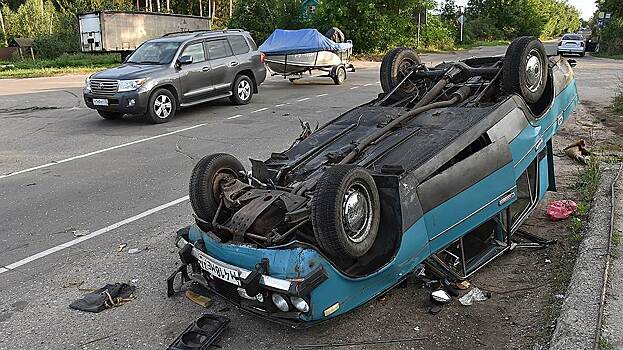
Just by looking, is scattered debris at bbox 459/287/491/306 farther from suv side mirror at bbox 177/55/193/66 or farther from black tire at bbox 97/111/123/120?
black tire at bbox 97/111/123/120

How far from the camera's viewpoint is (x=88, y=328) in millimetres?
4070

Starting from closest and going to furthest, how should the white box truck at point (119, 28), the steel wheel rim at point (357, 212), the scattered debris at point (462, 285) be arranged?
the steel wheel rim at point (357, 212) < the scattered debris at point (462, 285) < the white box truck at point (119, 28)

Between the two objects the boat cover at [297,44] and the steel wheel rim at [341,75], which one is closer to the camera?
the boat cover at [297,44]

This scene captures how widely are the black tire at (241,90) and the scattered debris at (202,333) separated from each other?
10.8 m

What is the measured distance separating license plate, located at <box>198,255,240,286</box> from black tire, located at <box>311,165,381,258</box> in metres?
0.59

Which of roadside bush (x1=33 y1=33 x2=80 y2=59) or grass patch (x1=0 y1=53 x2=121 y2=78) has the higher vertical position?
roadside bush (x1=33 y1=33 x2=80 y2=59)

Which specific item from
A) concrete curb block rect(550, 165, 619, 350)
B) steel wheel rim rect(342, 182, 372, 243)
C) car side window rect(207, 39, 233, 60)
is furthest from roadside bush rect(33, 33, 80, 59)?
steel wheel rim rect(342, 182, 372, 243)

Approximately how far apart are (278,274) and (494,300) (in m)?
1.77

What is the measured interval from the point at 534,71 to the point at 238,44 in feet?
33.1

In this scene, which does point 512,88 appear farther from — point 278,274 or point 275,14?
point 275,14

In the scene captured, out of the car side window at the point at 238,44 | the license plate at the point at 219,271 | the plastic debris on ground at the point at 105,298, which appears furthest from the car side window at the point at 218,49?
the license plate at the point at 219,271

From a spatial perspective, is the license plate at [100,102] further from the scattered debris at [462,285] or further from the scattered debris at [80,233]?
the scattered debris at [462,285]

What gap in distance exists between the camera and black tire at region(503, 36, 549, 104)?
522 cm

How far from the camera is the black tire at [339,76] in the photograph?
18641 mm
